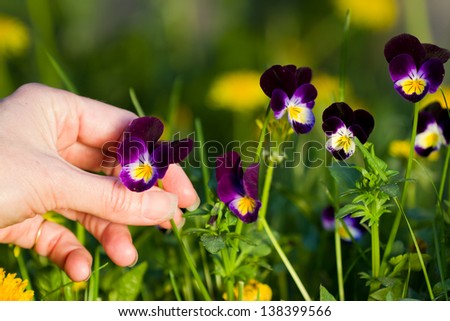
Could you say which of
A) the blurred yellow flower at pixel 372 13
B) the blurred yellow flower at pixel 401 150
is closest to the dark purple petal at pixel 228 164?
the blurred yellow flower at pixel 401 150

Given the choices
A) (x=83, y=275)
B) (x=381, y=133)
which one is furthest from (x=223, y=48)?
(x=83, y=275)

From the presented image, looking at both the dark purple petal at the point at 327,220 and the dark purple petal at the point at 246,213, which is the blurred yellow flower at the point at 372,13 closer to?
the dark purple petal at the point at 327,220

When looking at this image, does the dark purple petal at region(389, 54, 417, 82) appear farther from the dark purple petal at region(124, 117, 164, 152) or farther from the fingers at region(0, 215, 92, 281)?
the fingers at region(0, 215, 92, 281)

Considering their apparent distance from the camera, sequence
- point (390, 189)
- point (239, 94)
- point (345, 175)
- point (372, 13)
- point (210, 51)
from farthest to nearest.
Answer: point (210, 51), point (372, 13), point (239, 94), point (345, 175), point (390, 189)

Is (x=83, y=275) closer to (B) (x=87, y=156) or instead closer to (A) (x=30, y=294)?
(A) (x=30, y=294)

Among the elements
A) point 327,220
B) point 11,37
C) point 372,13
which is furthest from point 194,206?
point 372,13

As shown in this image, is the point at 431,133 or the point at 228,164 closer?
the point at 228,164

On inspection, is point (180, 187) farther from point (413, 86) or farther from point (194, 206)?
point (413, 86)
